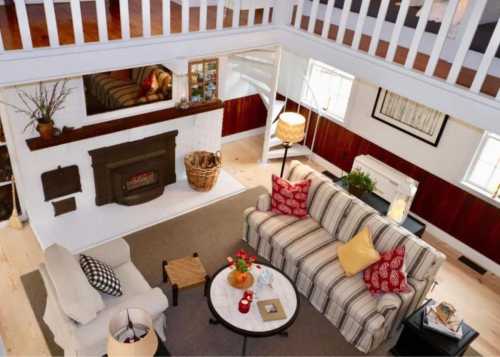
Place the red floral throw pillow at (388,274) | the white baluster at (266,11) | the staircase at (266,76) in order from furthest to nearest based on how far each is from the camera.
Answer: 1. the staircase at (266,76)
2. the white baluster at (266,11)
3. the red floral throw pillow at (388,274)

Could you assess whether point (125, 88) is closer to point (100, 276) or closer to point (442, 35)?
point (100, 276)

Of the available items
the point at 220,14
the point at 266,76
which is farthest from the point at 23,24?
the point at 266,76

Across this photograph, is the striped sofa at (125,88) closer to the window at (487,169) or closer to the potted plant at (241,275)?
the potted plant at (241,275)

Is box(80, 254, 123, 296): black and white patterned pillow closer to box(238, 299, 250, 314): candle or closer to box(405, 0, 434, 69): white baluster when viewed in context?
box(238, 299, 250, 314): candle

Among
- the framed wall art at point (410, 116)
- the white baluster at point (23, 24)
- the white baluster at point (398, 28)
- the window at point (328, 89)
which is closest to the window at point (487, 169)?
the framed wall art at point (410, 116)

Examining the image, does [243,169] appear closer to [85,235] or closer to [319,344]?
[85,235]

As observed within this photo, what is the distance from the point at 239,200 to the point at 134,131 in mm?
1711

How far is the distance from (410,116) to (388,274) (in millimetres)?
2557

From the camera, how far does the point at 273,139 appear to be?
686 cm

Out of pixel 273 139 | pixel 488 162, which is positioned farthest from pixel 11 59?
pixel 488 162

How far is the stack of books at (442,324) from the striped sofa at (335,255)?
22cm

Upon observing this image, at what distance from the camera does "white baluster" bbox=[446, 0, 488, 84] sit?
9.39 feet

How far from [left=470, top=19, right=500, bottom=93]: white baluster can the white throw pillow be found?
10.9 feet

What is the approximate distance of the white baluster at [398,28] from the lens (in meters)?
3.27
